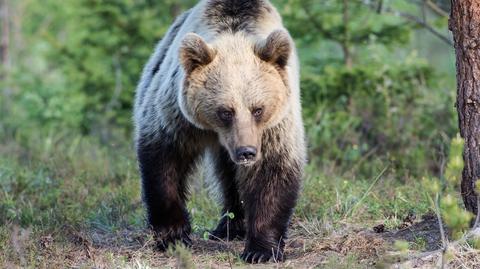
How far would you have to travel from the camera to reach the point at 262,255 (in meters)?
5.82

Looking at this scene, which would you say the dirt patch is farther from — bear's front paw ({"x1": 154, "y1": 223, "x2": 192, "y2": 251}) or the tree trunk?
the tree trunk

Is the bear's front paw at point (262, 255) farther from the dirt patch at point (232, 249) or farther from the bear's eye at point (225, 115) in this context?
the bear's eye at point (225, 115)

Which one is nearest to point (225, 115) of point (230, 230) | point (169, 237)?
point (169, 237)

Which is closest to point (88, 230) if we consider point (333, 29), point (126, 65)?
point (333, 29)

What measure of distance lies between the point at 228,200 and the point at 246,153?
5.37 ft

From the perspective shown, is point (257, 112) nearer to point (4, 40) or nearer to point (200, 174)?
point (200, 174)

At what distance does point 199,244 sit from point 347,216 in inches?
46.1

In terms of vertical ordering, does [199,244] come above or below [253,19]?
below

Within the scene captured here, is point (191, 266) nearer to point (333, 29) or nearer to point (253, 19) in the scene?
point (253, 19)

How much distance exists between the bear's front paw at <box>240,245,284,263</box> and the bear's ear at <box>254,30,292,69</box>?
4.13 feet

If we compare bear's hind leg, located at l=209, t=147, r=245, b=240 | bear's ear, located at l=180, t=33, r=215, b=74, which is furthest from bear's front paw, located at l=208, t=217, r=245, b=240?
bear's ear, located at l=180, t=33, r=215, b=74

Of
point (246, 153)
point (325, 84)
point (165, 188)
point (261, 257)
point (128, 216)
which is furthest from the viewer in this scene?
point (325, 84)

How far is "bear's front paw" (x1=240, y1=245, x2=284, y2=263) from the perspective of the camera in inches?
228

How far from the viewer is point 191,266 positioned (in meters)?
4.89
